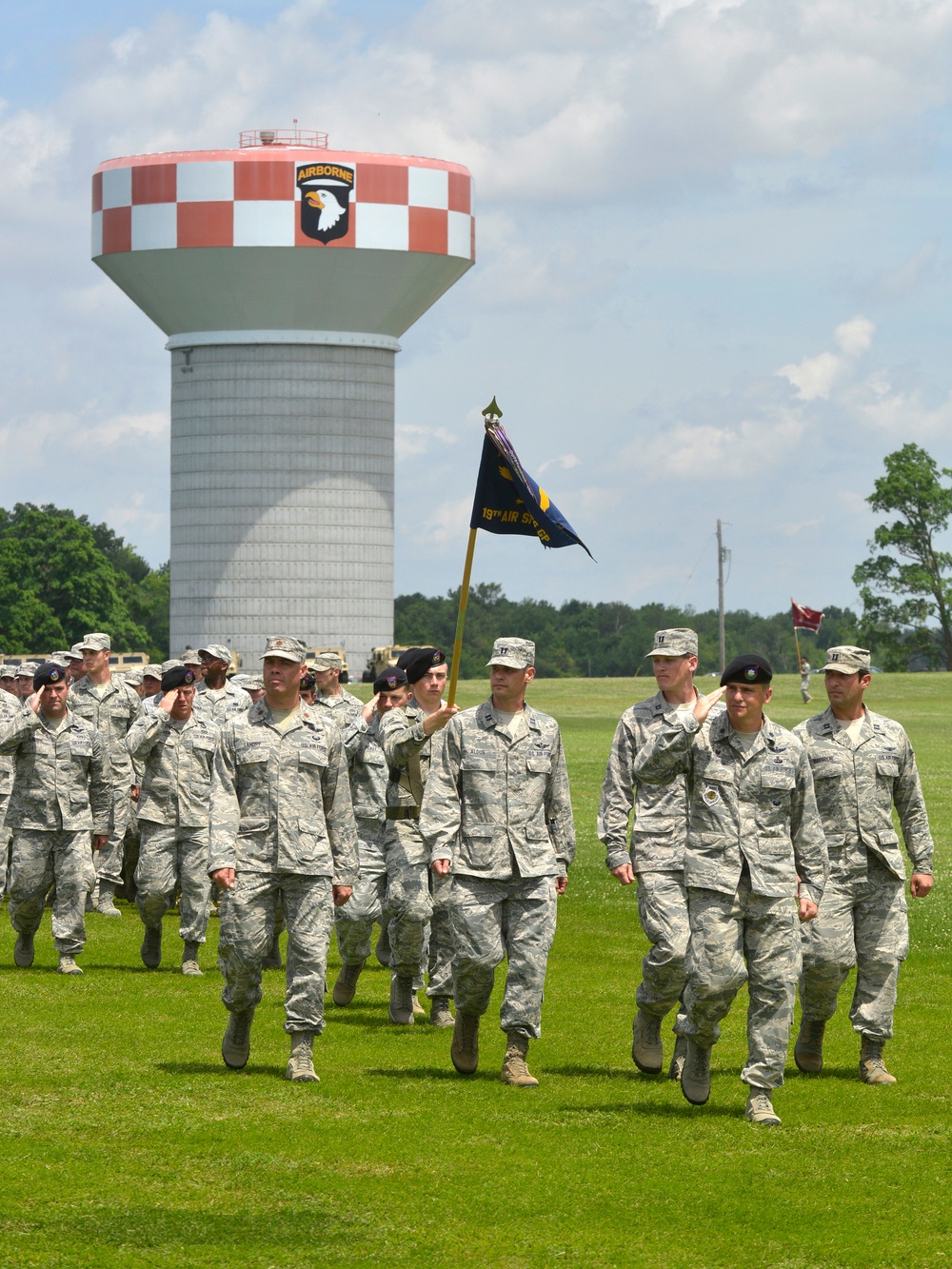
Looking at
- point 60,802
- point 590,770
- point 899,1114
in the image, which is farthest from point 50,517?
point 899,1114

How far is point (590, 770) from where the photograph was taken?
126 feet

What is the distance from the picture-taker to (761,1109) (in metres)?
9.52

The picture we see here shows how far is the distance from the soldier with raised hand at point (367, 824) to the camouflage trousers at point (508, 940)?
7.57ft

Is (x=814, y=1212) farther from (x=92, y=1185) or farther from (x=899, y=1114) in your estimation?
(x=92, y=1185)

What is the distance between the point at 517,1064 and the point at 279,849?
1789 millimetres

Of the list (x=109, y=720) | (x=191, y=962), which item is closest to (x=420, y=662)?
(x=191, y=962)

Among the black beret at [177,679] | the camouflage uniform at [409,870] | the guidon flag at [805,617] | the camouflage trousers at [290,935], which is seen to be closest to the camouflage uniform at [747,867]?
the camouflage trousers at [290,935]

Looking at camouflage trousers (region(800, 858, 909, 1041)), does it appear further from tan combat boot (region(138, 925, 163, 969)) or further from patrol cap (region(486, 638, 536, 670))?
tan combat boot (region(138, 925, 163, 969))

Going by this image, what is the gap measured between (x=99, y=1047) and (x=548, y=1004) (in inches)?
135

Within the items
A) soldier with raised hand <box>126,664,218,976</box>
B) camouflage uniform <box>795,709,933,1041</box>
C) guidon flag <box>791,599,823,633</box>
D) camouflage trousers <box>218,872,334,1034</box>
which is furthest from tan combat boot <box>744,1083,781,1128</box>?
guidon flag <box>791,599,823,633</box>

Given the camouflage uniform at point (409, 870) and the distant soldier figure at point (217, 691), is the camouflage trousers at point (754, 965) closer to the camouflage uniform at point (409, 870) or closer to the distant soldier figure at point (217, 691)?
the camouflage uniform at point (409, 870)

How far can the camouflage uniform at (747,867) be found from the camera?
945cm

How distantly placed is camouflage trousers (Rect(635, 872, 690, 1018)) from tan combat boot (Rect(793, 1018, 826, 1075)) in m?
0.80

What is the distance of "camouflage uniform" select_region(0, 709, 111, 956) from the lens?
1469cm
